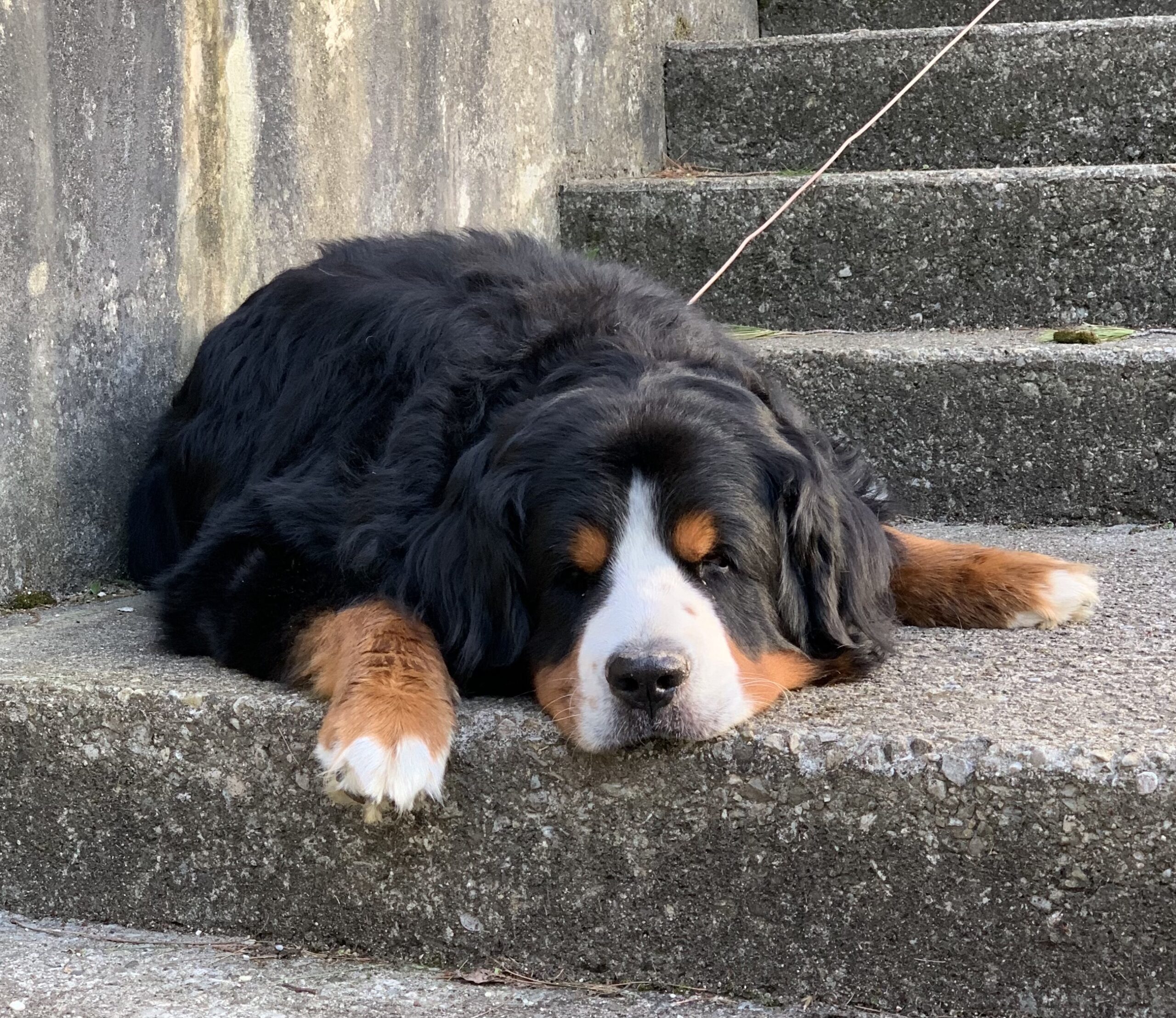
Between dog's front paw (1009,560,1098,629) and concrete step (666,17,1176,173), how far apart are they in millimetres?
2482

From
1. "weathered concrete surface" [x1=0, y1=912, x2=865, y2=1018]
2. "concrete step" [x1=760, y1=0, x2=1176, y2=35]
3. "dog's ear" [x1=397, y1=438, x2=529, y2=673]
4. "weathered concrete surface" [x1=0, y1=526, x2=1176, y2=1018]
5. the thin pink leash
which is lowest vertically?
"weathered concrete surface" [x1=0, y1=912, x2=865, y2=1018]

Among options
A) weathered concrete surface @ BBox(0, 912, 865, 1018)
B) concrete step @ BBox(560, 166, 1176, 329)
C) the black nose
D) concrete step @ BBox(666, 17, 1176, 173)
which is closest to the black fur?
the black nose

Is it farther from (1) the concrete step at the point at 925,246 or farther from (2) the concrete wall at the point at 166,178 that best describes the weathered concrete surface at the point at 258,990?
(1) the concrete step at the point at 925,246

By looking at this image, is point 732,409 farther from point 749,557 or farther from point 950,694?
point 950,694

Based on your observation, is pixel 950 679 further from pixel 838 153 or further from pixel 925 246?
pixel 838 153

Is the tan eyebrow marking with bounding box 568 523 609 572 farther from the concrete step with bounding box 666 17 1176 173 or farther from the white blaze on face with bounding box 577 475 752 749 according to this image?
the concrete step with bounding box 666 17 1176 173

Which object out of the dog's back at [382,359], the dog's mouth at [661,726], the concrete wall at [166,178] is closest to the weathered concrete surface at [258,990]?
the dog's mouth at [661,726]

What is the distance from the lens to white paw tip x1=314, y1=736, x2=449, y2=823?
212cm

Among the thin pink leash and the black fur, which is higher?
the thin pink leash

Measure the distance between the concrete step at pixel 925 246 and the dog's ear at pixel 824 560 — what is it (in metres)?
1.68

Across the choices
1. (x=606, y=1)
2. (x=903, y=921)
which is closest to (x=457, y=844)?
(x=903, y=921)

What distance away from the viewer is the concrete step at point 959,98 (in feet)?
15.2

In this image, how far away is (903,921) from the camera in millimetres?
2008

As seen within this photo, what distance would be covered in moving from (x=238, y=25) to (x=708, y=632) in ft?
6.98
